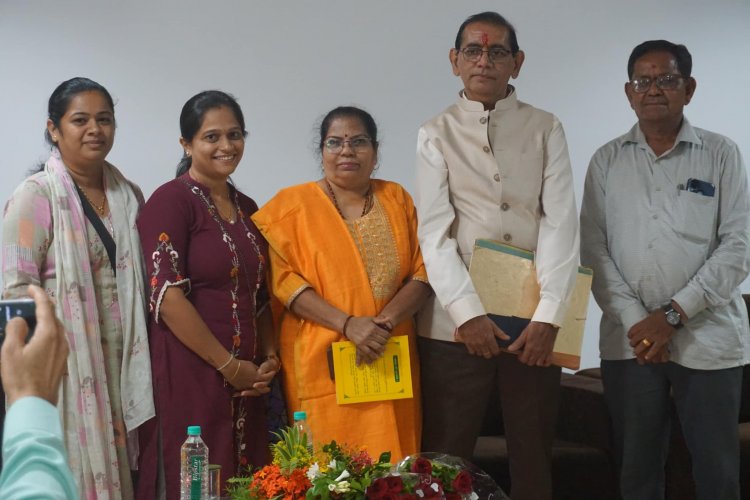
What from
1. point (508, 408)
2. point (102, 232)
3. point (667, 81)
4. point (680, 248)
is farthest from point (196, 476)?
point (667, 81)

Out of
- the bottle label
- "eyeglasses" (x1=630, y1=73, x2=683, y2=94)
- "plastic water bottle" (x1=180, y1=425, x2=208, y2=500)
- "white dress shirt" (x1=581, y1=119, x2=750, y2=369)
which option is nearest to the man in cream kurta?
"white dress shirt" (x1=581, y1=119, x2=750, y2=369)

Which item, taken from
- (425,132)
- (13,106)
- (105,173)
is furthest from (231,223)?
(13,106)

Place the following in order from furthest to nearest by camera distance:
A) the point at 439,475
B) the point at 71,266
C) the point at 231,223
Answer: the point at 231,223 < the point at 71,266 < the point at 439,475

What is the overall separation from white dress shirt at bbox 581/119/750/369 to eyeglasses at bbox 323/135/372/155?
0.92 metres

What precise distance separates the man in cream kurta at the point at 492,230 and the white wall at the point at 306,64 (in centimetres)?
140

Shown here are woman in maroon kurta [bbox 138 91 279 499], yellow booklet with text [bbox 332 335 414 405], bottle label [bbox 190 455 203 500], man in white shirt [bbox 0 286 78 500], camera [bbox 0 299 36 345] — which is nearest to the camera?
man in white shirt [bbox 0 286 78 500]

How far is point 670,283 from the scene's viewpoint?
10.9 ft

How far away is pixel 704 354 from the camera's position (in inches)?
128

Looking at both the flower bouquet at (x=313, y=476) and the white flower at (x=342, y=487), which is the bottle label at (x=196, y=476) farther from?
the white flower at (x=342, y=487)

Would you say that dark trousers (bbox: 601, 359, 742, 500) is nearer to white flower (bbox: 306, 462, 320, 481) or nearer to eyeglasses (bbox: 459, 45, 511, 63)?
eyeglasses (bbox: 459, 45, 511, 63)

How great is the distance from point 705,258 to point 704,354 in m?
0.34

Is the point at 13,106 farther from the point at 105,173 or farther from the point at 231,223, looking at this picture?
the point at 231,223

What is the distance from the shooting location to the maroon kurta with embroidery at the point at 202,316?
303 cm

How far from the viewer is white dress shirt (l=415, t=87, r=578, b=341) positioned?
3145 millimetres
